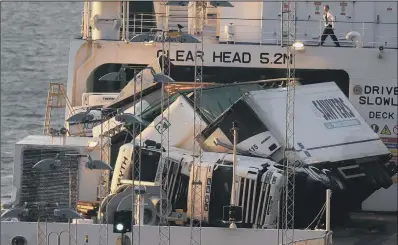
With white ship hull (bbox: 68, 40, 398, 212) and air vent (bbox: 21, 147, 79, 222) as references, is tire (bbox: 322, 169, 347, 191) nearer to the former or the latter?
white ship hull (bbox: 68, 40, 398, 212)

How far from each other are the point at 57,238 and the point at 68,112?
830 centimetres

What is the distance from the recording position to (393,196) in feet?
92.0

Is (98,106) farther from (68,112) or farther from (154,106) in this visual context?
(154,106)

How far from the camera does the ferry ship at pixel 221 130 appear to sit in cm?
2283

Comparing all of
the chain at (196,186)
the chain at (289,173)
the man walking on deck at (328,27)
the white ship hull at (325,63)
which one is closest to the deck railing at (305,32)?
the man walking on deck at (328,27)

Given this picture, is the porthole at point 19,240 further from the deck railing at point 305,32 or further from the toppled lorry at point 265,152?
the deck railing at point 305,32

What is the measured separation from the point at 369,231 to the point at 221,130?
351cm

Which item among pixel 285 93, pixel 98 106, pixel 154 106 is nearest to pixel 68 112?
pixel 98 106

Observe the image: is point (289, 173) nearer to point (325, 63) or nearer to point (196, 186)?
point (196, 186)

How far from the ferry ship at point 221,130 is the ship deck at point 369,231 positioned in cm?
36

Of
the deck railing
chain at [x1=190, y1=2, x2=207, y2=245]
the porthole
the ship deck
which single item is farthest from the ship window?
the porthole

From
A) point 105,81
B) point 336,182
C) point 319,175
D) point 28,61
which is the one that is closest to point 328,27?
point 105,81

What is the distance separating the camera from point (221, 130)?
976 inches

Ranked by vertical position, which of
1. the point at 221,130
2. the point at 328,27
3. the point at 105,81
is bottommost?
the point at 221,130
